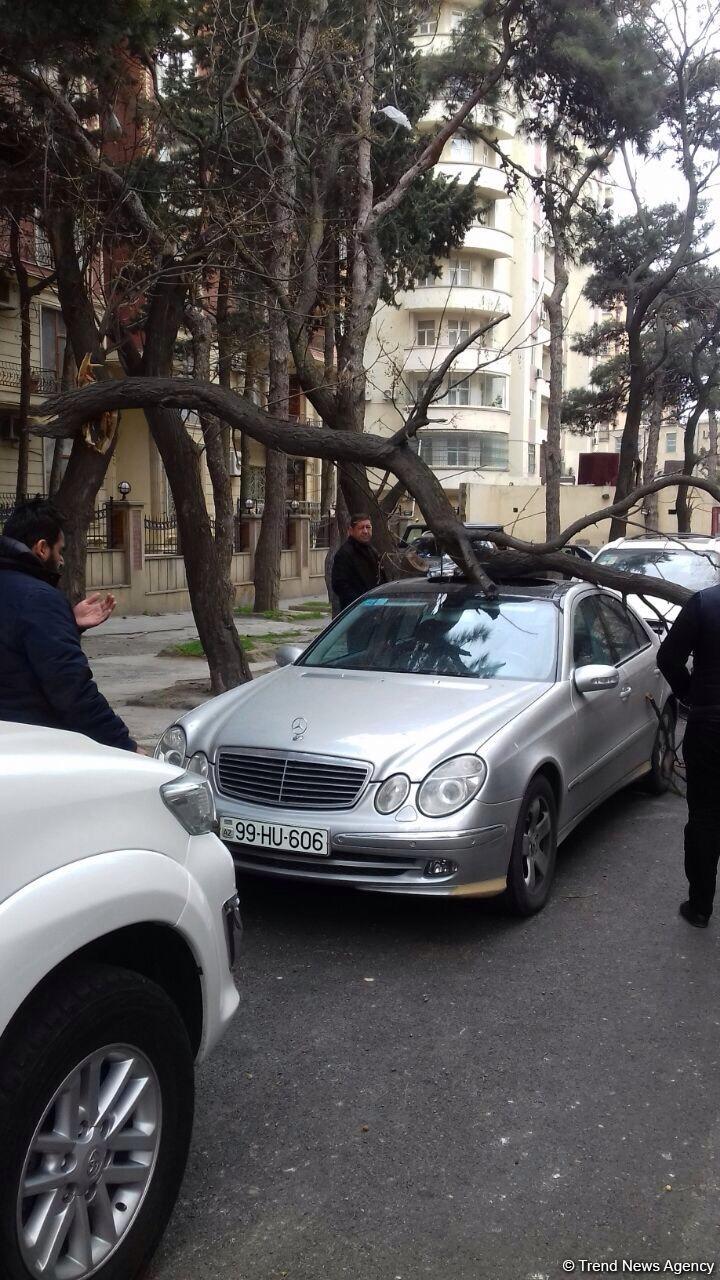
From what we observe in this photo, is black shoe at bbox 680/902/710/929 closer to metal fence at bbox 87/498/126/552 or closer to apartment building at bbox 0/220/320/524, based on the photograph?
metal fence at bbox 87/498/126/552

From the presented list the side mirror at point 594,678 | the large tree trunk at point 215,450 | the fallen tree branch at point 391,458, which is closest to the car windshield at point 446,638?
the side mirror at point 594,678

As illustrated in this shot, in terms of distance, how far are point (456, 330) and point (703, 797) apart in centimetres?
4921

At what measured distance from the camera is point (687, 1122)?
3.56 metres

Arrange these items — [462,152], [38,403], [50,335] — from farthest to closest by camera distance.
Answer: [462,152]
[50,335]
[38,403]

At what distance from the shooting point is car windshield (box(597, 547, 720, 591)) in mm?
12219

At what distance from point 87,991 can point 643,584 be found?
556 cm

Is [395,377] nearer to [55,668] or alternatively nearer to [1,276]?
[55,668]

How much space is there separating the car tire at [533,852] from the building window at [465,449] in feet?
157

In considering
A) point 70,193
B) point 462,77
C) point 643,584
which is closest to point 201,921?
point 643,584

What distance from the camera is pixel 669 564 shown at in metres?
12.5

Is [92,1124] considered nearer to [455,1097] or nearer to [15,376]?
[455,1097]

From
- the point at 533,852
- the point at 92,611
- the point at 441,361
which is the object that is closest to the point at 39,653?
the point at 92,611

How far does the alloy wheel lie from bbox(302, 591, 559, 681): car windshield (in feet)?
11.9

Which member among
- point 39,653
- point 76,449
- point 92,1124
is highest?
point 76,449
